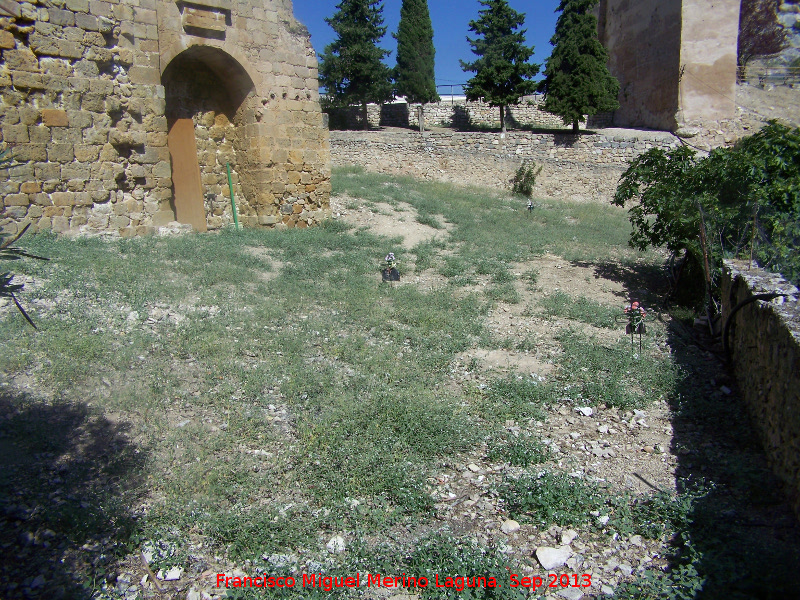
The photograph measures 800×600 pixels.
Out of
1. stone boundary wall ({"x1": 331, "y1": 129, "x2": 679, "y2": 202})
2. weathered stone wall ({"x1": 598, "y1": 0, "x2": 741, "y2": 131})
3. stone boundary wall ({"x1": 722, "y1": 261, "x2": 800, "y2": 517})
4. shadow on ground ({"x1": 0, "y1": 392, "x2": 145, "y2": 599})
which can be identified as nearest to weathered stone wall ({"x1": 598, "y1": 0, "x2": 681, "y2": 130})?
weathered stone wall ({"x1": 598, "y1": 0, "x2": 741, "y2": 131})

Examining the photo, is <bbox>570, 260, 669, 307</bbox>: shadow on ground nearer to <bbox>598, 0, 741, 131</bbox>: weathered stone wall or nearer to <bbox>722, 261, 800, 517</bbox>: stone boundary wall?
<bbox>722, 261, 800, 517</bbox>: stone boundary wall

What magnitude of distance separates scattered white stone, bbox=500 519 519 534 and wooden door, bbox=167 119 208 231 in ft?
27.7

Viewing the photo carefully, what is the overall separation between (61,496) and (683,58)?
23.3m

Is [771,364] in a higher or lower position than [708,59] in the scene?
lower

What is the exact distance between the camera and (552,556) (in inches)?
116

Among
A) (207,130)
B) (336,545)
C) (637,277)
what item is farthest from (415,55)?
(336,545)

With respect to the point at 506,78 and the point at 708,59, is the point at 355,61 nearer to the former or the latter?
the point at 506,78

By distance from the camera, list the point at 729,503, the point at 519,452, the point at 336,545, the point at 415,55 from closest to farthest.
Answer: the point at 336,545
the point at 729,503
the point at 519,452
the point at 415,55

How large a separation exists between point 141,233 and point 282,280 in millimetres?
3037

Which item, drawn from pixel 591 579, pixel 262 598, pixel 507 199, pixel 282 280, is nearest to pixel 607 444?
pixel 591 579

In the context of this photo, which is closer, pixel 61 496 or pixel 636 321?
pixel 61 496

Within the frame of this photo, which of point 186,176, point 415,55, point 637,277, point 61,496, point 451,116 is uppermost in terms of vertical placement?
point 415,55

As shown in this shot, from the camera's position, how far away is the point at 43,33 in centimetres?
741

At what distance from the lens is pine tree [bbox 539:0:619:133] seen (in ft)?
67.1
